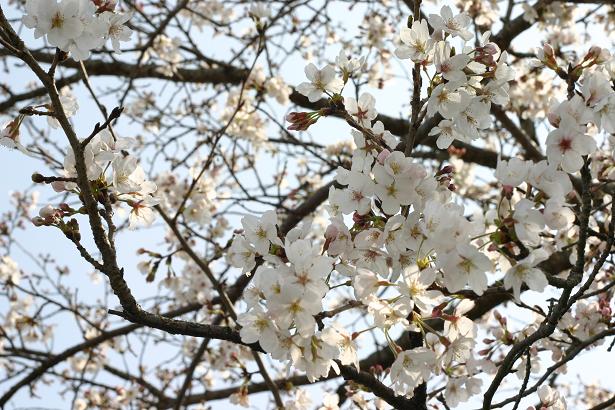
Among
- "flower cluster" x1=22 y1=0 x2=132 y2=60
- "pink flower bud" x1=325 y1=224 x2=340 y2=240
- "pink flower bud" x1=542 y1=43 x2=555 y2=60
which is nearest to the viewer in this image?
"flower cluster" x1=22 y1=0 x2=132 y2=60

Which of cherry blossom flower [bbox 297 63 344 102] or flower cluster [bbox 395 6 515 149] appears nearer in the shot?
flower cluster [bbox 395 6 515 149]

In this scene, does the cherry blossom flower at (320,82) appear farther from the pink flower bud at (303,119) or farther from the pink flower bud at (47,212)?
the pink flower bud at (47,212)

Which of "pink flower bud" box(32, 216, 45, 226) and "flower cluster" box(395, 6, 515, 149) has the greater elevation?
"flower cluster" box(395, 6, 515, 149)

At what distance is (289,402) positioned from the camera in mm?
2393

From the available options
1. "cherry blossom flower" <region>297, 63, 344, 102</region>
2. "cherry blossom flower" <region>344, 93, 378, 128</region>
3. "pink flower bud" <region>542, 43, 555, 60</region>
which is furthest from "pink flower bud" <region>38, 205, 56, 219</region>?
"pink flower bud" <region>542, 43, 555, 60</region>

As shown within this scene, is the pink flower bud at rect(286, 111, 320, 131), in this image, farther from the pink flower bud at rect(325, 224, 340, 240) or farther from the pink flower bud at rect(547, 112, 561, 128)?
the pink flower bud at rect(547, 112, 561, 128)

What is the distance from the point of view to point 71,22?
1285mm

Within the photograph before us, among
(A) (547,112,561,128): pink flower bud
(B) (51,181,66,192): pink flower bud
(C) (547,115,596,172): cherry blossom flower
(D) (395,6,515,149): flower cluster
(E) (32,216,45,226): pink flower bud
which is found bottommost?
(C) (547,115,596,172): cherry blossom flower

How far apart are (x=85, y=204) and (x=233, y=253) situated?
0.41 metres

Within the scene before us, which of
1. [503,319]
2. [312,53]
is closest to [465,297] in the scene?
[503,319]

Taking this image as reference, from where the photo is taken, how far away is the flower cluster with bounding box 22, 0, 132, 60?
127cm

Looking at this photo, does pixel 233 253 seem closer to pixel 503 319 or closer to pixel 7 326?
pixel 503 319

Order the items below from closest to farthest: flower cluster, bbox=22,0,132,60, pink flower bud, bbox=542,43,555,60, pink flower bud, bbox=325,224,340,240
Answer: flower cluster, bbox=22,0,132,60, pink flower bud, bbox=325,224,340,240, pink flower bud, bbox=542,43,555,60

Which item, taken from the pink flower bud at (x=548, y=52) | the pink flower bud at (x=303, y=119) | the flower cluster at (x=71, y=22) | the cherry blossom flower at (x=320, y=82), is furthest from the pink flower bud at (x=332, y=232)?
the pink flower bud at (x=548, y=52)
